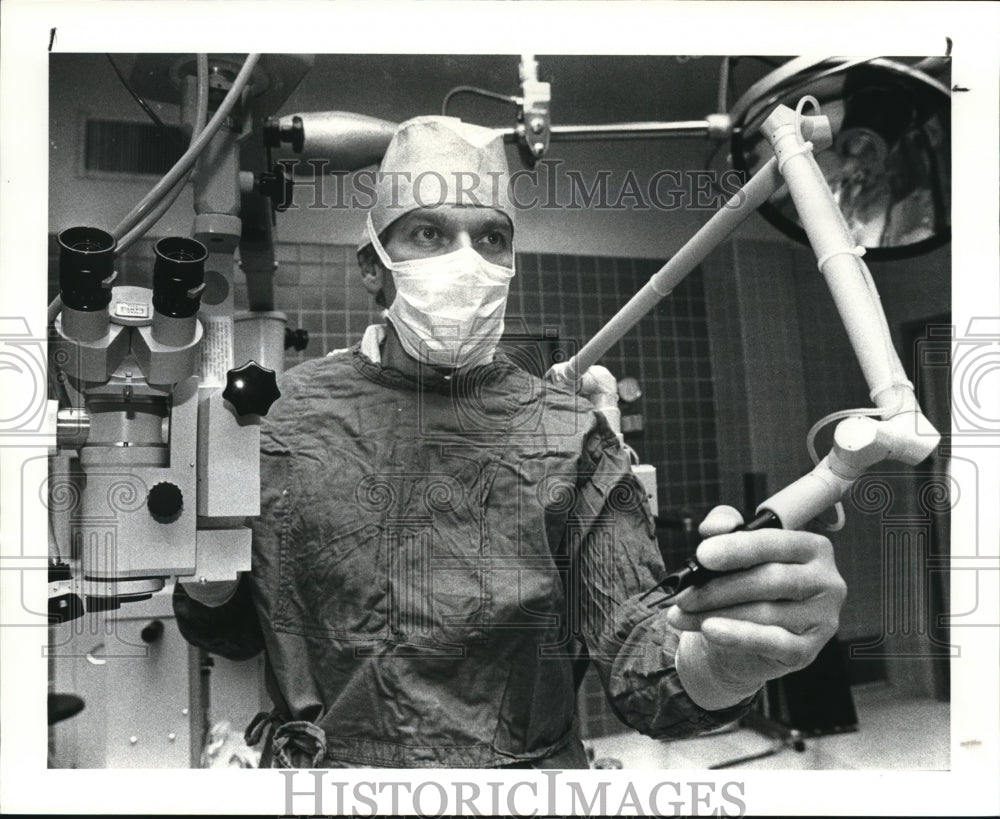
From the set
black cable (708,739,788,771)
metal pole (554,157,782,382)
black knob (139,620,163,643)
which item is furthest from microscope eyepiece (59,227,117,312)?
black cable (708,739,788,771)

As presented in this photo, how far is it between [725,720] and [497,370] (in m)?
0.49

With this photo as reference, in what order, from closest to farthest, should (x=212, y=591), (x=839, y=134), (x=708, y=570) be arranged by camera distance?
(x=708, y=570)
(x=212, y=591)
(x=839, y=134)

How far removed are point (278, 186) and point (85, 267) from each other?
0.27 metres

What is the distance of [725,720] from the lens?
825 millimetres

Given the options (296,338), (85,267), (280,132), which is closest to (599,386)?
(296,338)

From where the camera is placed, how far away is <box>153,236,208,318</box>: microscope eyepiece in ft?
2.37

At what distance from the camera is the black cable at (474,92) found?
3.13ft

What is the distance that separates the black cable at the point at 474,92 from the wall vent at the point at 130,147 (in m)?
0.34

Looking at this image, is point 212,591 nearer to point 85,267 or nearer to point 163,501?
point 163,501

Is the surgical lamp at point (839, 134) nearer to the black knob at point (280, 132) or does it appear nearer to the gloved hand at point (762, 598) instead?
the black knob at point (280, 132)

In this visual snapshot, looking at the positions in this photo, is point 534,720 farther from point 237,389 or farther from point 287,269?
point 287,269

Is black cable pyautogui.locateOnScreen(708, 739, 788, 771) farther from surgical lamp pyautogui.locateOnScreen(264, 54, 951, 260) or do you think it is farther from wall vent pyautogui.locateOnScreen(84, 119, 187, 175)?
wall vent pyautogui.locateOnScreen(84, 119, 187, 175)

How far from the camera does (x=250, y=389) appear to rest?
0.78 m

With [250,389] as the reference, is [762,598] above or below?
below
